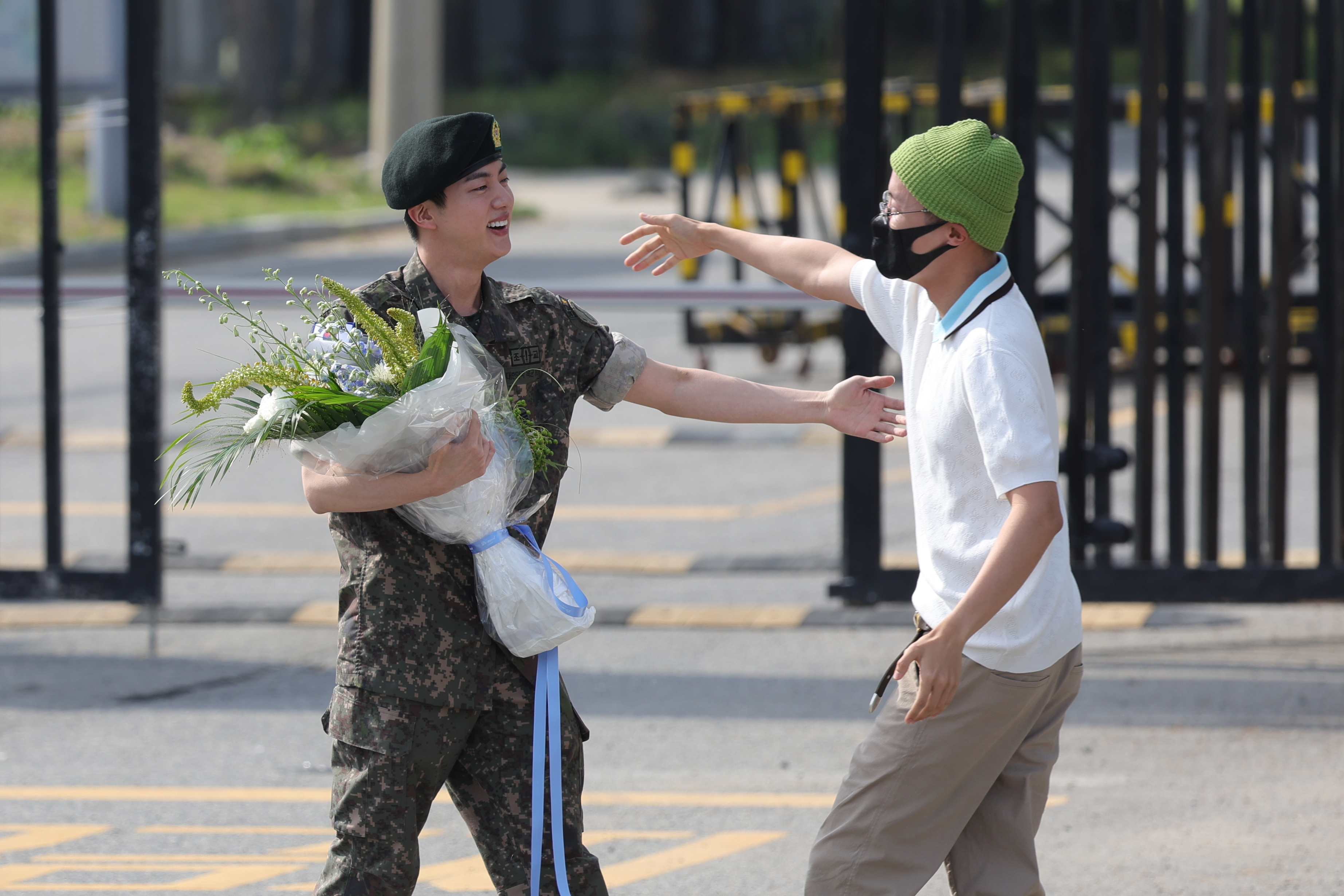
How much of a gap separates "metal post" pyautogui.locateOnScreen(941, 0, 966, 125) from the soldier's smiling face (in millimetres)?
2826

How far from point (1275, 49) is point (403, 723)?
13.0 ft

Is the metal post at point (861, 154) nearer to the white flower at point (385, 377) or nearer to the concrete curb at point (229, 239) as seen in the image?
the white flower at point (385, 377)

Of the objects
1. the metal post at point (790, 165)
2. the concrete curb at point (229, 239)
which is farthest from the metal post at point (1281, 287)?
the concrete curb at point (229, 239)

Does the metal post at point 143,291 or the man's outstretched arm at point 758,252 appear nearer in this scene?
the man's outstretched arm at point 758,252

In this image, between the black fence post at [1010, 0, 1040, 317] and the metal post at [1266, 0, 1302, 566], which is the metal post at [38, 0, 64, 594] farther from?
the metal post at [1266, 0, 1302, 566]

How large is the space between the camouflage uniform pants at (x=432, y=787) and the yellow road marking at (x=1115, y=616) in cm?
351

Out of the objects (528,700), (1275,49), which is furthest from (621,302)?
(528,700)

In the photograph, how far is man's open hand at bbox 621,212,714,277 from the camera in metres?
3.71

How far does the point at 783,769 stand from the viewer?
5168 millimetres

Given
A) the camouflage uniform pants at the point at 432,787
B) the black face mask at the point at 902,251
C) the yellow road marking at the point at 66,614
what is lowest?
the yellow road marking at the point at 66,614

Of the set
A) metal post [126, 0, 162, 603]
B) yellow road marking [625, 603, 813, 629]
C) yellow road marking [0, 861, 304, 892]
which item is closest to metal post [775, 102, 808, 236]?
yellow road marking [625, 603, 813, 629]

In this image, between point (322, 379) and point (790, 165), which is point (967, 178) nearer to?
point (322, 379)

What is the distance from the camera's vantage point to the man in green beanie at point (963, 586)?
3059 millimetres

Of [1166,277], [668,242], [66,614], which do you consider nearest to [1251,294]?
[1166,277]
